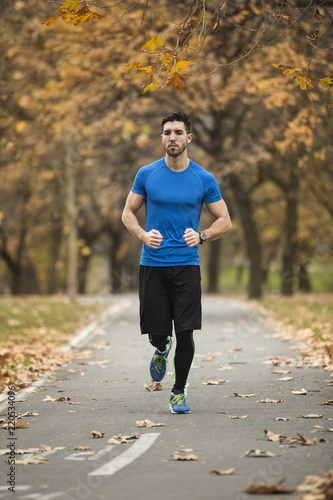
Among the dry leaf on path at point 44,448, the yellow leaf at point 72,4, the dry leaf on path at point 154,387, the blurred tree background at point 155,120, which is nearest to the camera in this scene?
the dry leaf on path at point 44,448

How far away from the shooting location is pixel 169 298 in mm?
7086

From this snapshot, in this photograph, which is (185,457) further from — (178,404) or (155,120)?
(155,120)

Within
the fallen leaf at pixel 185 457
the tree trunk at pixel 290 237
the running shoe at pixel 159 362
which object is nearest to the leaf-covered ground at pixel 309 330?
the running shoe at pixel 159 362

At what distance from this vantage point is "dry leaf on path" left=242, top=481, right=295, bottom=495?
445 centimetres

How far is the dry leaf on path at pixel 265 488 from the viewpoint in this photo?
14.6ft

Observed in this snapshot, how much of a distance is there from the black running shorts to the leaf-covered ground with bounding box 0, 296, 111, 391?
2479 millimetres

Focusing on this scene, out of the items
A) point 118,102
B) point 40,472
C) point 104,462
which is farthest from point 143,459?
point 118,102

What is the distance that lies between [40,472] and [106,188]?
1121 inches

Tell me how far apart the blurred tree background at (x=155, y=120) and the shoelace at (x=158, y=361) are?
2414 millimetres

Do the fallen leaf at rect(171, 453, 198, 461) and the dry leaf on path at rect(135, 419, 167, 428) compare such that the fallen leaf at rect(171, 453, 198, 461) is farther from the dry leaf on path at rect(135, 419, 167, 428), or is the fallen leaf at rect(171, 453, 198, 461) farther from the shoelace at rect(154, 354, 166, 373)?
the shoelace at rect(154, 354, 166, 373)

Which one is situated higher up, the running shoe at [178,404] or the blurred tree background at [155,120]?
the blurred tree background at [155,120]

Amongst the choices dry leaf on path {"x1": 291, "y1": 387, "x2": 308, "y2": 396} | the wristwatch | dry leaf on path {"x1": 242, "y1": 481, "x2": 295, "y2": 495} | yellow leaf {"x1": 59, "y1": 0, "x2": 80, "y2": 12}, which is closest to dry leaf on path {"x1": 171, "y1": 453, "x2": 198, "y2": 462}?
dry leaf on path {"x1": 242, "y1": 481, "x2": 295, "y2": 495}

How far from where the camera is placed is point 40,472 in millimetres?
5105

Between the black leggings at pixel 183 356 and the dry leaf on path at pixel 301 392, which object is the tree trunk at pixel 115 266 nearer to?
the dry leaf on path at pixel 301 392
